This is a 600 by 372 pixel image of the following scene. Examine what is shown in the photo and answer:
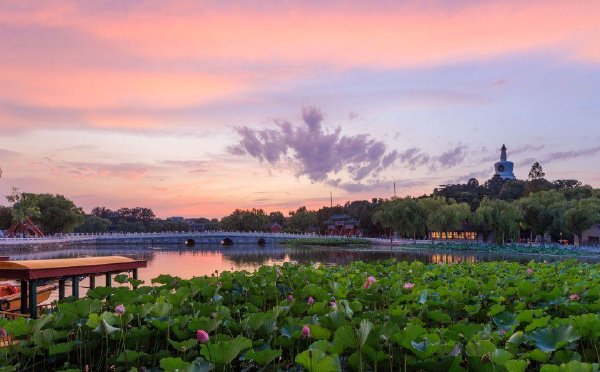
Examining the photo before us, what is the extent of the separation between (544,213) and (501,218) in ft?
13.0

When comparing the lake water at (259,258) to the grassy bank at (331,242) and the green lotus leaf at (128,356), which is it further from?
the green lotus leaf at (128,356)

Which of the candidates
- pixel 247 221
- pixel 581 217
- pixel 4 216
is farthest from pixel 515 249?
pixel 4 216

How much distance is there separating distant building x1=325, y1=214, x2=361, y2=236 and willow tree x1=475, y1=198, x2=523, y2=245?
3457 cm

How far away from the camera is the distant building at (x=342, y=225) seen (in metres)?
87.9

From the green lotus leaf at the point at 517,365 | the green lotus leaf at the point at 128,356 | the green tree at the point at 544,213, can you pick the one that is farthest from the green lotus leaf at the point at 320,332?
the green tree at the point at 544,213

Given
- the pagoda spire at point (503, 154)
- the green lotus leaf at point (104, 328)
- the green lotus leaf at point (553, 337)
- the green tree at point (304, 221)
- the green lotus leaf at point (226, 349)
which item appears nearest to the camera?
the green lotus leaf at point (226, 349)

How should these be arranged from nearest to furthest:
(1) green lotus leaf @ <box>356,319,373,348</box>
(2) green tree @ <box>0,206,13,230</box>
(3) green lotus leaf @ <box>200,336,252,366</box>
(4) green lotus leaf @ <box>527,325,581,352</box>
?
(3) green lotus leaf @ <box>200,336,252,366</box>
(1) green lotus leaf @ <box>356,319,373,348</box>
(4) green lotus leaf @ <box>527,325,581,352</box>
(2) green tree @ <box>0,206,13,230</box>

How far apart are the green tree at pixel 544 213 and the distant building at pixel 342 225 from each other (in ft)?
115

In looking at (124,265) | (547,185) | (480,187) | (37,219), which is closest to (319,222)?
(480,187)

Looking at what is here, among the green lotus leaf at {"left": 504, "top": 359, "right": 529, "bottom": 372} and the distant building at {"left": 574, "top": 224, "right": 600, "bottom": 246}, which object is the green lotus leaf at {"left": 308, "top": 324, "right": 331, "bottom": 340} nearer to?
the green lotus leaf at {"left": 504, "top": 359, "right": 529, "bottom": 372}

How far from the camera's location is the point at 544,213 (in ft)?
164

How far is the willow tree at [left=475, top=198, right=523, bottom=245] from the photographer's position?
49.9m

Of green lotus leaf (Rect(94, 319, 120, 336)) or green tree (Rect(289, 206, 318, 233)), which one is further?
green tree (Rect(289, 206, 318, 233))

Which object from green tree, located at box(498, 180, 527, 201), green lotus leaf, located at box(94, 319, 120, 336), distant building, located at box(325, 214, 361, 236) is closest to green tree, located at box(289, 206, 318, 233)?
distant building, located at box(325, 214, 361, 236)
